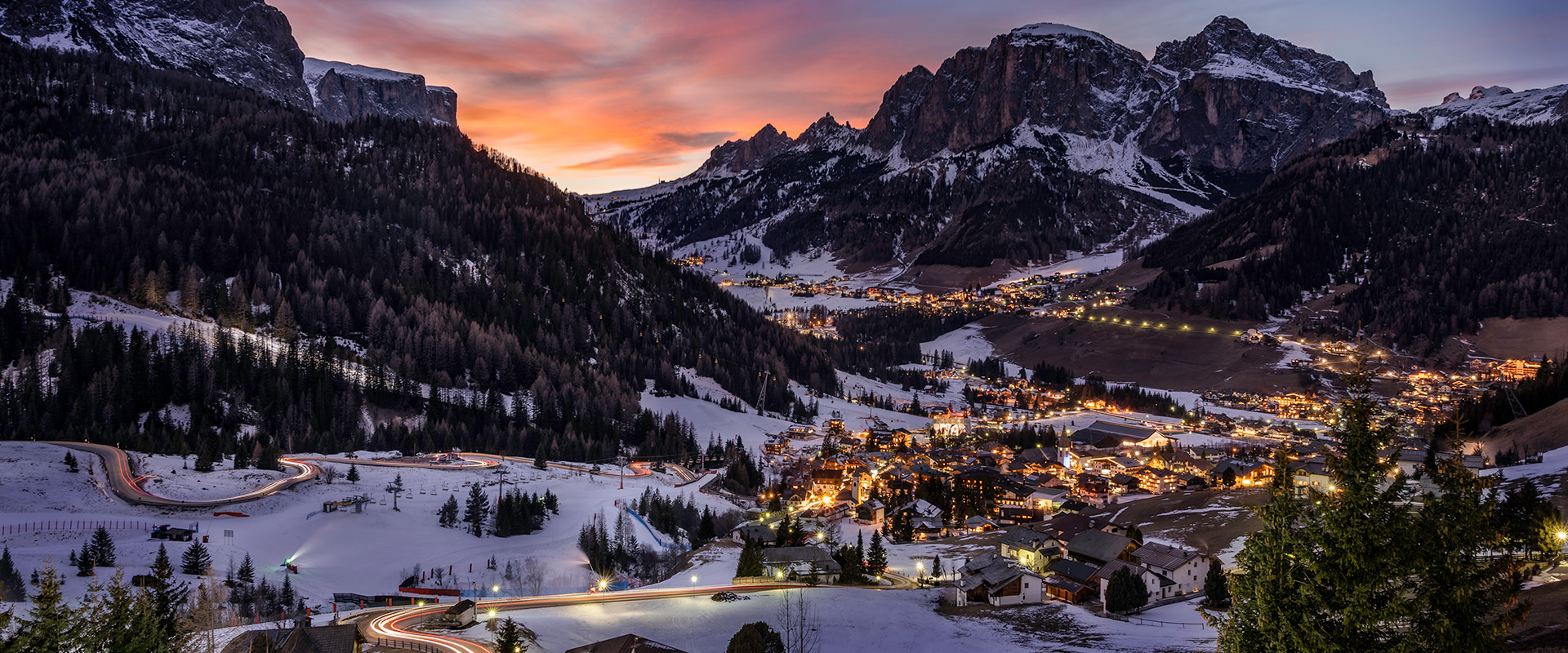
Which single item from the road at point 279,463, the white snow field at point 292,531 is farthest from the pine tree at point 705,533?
the road at point 279,463

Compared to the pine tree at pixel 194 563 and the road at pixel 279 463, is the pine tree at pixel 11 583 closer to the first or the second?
the pine tree at pixel 194 563

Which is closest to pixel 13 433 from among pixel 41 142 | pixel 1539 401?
pixel 41 142

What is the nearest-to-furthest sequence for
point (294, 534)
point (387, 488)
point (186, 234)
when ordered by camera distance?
point (294, 534)
point (387, 488)
point (186, 234)

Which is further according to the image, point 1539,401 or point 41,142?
point 41,142

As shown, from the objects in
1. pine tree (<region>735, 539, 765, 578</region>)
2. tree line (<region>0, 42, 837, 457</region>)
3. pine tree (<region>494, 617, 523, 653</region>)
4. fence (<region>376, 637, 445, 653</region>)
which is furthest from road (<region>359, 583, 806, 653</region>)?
tree line (<region>0, 42, 837, 457</region>)

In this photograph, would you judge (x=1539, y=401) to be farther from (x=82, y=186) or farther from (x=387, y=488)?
(x=82, y=186)

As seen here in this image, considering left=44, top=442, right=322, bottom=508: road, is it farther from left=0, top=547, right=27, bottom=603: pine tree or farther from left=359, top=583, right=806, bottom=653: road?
left=359, top=583, right=806, bottom=653: road
